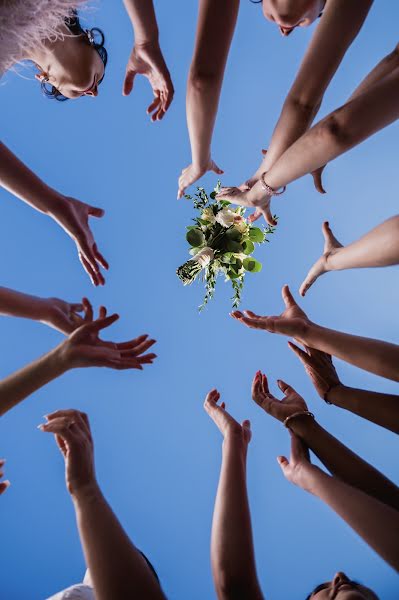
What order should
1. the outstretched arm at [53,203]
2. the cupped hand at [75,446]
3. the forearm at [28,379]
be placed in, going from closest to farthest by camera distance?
the forearm at [28,379]
the cupped hand at [75,446]
the outstretched arm at [53,203]

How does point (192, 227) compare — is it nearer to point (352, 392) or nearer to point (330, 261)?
point (330, 261)

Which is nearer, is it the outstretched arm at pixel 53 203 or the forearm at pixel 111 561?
the forearm at pixel 111 561

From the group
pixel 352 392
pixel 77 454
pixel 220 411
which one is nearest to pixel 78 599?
pixel 77 454

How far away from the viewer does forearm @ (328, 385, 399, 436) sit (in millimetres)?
1698

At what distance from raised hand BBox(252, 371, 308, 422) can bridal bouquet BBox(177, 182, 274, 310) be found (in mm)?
848

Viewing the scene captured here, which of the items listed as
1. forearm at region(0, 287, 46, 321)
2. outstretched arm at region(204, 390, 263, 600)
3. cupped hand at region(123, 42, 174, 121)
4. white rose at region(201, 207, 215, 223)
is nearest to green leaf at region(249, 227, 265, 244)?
white rose at region(201, 207, 215, 223)

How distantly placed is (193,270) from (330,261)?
1.00 meters

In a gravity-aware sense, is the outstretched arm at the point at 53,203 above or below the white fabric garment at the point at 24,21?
above

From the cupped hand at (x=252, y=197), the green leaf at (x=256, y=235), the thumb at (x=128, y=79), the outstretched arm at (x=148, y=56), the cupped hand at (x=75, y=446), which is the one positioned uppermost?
the thumb at (x=128, y=79)

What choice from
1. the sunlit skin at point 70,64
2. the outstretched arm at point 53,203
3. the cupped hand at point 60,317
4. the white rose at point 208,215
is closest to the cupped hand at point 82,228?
the outstretched arm at point 53,203

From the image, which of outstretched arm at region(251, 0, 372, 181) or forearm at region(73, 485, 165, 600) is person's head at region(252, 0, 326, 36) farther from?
forearm at region(73, 485, 165, 600)

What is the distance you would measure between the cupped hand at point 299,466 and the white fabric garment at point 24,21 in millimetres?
1773

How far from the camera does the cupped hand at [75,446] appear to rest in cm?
152

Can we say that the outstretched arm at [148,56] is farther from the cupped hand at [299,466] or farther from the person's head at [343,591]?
the person's head at [343,591]
